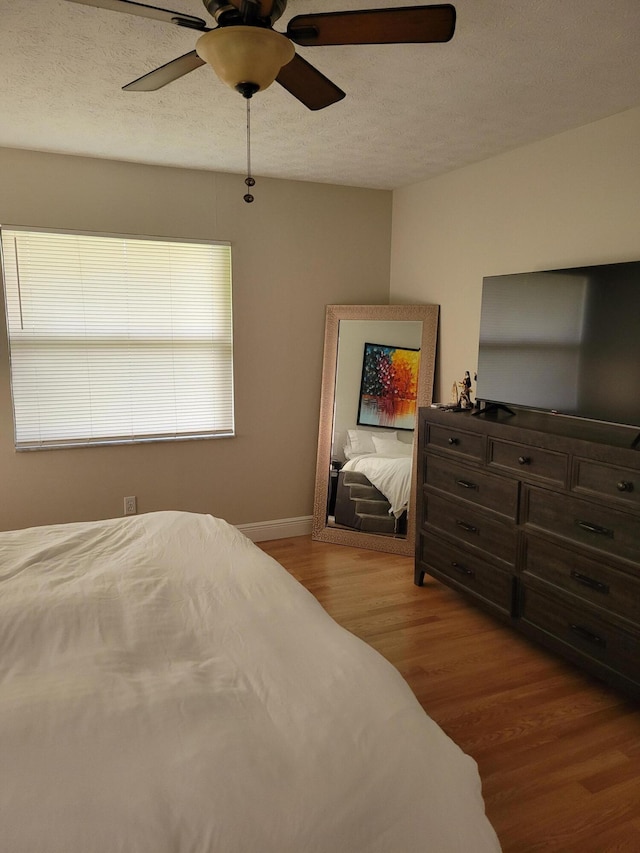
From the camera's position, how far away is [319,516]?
4.36 m

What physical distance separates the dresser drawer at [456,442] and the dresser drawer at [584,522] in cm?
37

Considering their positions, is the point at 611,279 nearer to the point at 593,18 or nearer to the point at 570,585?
the point at 593,18

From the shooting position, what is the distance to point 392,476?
4.12 meters

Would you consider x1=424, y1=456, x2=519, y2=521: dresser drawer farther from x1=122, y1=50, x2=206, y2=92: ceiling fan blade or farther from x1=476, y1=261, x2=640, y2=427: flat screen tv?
x1=122, y1=50, x2=206, y2=92: ceiling fan blade

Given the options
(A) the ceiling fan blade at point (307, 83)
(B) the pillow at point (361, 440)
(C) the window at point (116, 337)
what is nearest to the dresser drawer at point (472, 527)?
(B) the pillow at point (361, 440)

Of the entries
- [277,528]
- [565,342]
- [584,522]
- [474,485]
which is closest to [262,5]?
[565,342]

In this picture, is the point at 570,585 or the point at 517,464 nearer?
the point at 570,585

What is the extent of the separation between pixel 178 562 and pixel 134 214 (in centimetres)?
248

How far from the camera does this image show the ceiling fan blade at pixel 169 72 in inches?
65.0

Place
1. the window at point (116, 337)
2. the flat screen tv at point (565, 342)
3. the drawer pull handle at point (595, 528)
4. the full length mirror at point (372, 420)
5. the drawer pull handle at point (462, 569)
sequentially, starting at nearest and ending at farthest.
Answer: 1. the drawer pull handle at point (595, 528)
2. the flat screen tv at point (565, 342)
3. the drawer pull handle at point (462, 569)
4. the window at point (116, 337)
5. the full length mirror at point (372, 420)

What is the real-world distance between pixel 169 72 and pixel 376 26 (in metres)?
0.63

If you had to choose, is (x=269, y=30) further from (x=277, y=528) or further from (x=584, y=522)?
(x=277, y=528)

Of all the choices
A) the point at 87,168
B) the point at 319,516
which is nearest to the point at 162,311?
the point at 87,168

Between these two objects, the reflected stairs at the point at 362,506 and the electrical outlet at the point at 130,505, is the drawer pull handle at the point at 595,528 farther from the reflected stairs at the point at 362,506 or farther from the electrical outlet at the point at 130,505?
the electrical outlet at the point at 130,505
